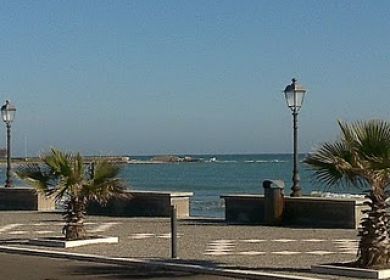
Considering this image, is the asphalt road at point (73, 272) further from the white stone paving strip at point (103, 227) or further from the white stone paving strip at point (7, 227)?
the white stone paving strip at point (7, 227)

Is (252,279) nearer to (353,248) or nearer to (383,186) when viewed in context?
(383,186)

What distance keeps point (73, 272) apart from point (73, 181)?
12.2ft

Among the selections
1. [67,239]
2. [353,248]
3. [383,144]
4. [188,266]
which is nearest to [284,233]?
[353,248]

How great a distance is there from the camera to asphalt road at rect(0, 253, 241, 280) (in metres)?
15.3

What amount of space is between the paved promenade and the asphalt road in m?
0.84

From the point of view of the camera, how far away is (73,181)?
63.8 ft

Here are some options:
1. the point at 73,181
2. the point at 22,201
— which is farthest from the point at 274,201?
the point at 22,201

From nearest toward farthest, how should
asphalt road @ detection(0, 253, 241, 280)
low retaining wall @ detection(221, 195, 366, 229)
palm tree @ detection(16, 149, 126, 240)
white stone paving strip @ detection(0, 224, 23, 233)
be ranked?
asphalt road @ detection(0, 253, 241, 280), palm tree @ detection(16, 149, 126, 240), low retaining wall @ detection(221, 195, 366, 229), white stone paving strip @ detection(0, 224, 23, 233)

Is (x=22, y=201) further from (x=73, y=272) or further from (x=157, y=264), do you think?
(x=73, y=272)

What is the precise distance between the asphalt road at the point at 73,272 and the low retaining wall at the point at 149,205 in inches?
393

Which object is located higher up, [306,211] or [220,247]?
[306,211]

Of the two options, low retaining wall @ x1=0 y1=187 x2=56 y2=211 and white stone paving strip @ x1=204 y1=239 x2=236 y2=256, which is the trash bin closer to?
white stone paving strip @ x1=204 y1=239 x2=236 y2=256

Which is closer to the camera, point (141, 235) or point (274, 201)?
point (141, 235)

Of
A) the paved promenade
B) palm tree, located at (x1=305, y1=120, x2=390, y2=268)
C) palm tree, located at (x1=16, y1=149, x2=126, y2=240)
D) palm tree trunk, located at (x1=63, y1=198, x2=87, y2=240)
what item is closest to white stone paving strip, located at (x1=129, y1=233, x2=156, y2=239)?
the paved promenade
